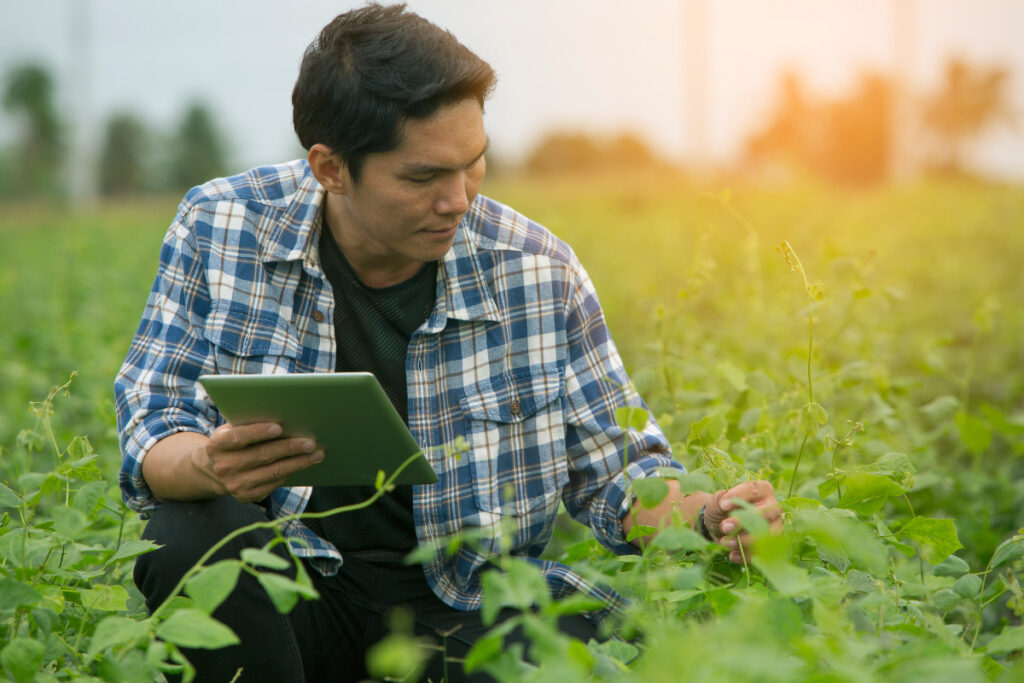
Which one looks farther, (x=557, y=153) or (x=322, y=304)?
(x=557, y=153)

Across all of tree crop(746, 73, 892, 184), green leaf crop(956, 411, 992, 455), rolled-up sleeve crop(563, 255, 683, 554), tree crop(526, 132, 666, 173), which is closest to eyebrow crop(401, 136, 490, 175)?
rolled-up sleeve crop(563, 255, 683, 554)

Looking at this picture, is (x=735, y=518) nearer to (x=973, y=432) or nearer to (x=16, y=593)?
(x=16, y=593)

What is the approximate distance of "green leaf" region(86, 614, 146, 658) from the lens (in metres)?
1.04

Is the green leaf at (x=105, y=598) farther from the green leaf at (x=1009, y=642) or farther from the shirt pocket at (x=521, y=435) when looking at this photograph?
the green leaf at (x=1009, y=642)

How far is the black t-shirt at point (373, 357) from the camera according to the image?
176 cm

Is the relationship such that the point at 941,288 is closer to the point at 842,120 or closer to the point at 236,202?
the point at 236,202

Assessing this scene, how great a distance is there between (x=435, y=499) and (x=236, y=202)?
0.58 m

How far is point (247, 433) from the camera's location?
1.35m

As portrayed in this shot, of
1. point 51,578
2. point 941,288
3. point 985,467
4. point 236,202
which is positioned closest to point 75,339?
point 236,202

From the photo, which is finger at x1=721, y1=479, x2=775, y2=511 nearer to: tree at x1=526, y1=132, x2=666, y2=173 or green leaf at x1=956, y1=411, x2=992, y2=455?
green leaf at x1=956, y1=411, x2=992, y2=455

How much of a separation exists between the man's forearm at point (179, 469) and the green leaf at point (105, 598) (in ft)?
0.61

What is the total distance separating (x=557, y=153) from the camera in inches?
554

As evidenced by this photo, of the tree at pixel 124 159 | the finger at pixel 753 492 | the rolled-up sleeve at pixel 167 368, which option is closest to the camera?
the finger at pixel 753 492

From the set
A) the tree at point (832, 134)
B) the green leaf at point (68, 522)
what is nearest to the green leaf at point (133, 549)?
the green leaf at point (68, 522)
